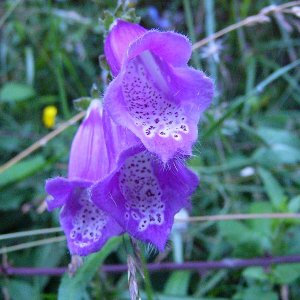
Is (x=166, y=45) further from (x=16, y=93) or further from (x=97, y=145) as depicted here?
(x=16, y=93)

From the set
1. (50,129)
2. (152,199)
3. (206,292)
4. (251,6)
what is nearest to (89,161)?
(152,199)

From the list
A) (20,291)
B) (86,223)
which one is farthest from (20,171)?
(86,223)

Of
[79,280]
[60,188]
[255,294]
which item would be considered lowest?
[255,294]

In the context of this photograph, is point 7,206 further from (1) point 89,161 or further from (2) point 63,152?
(1) point 89,161

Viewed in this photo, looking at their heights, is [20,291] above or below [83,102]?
below

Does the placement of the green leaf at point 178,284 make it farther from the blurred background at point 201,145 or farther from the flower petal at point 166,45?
the flower petal at point 166,45

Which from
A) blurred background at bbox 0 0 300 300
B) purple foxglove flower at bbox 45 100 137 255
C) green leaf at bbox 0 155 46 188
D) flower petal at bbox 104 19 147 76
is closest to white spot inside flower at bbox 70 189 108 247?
purple foxglove flower at bbox 45 100 137 255

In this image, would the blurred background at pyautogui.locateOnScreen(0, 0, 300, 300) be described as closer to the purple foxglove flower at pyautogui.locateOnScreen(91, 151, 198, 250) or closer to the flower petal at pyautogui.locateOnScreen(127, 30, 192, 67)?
the purple foxglove flower at pyautogui.locateOnScreen(91, 151, 198, 250)
